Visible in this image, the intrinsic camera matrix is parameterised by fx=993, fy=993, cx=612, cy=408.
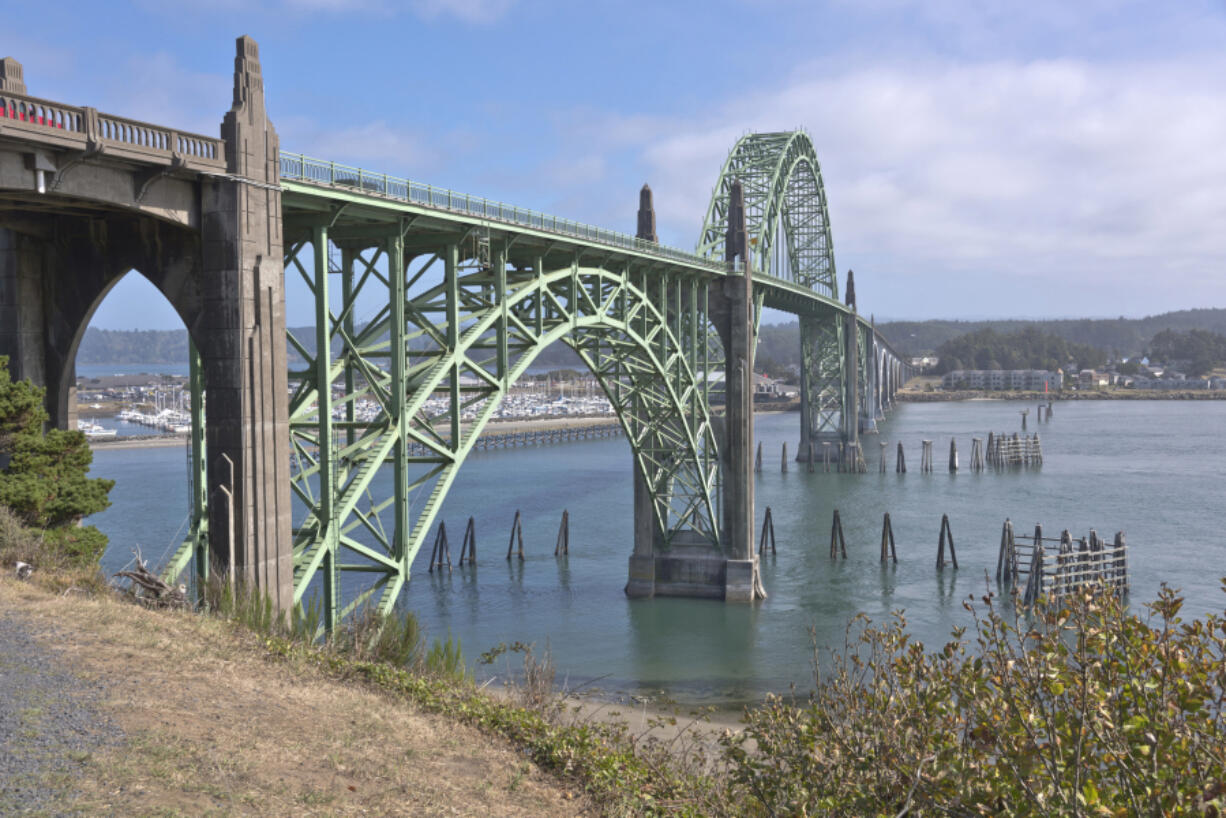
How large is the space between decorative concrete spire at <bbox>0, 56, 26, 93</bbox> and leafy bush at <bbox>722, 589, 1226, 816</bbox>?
1488cm

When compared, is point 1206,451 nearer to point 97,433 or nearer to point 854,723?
point 854,723

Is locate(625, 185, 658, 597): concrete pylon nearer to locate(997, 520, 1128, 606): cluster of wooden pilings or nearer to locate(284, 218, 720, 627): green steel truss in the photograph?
locate(284, 218, 720, 627): green steel truss

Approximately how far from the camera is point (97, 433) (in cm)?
11094

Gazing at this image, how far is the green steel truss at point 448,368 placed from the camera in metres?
17.3

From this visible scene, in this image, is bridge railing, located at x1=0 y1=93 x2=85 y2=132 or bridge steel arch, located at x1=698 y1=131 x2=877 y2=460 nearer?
bridge railing, located at x1=0 y1=93 x2=85 y2=132

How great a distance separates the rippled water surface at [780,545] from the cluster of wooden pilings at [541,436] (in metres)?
7.35

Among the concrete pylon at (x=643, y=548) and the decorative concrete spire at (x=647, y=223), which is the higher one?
the decorative concrete spire at (x=647, y=223)

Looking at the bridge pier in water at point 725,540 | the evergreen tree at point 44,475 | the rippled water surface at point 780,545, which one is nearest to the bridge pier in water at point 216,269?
the evergreen tree at point 44,475

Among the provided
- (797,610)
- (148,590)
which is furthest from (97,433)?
(148,590)

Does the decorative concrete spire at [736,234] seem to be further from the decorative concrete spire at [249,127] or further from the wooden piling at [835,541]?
the decorative concrete spire at [249,127]

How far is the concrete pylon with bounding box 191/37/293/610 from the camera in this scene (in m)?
15.0

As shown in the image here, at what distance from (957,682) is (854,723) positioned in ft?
3.30

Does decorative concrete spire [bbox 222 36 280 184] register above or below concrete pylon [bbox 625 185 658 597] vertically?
above

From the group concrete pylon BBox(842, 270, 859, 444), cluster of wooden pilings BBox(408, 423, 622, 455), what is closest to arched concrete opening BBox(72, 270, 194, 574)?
cluster of wooden pilings BBox(408, 423, 622, 455)
